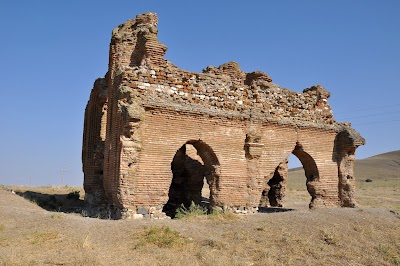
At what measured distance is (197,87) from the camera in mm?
12734

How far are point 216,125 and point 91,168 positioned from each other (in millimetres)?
6194

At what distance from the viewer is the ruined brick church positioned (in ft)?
37.1

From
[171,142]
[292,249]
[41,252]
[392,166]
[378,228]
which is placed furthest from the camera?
[392,166]

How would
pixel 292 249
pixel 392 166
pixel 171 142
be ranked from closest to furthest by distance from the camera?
pixel 292 249 → pixel 171 142 → pixel 392 166

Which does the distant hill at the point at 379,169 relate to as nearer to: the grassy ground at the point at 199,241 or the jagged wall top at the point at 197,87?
the jagged wall top at the point at 197,87

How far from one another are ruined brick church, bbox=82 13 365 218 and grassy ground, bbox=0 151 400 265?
64.1 inches

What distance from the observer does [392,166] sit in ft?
225

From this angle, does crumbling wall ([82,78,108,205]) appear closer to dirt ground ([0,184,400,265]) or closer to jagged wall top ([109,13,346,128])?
jagged wall top ([109,13,346,128])

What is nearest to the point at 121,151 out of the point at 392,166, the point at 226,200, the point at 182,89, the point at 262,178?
the point at 182,89

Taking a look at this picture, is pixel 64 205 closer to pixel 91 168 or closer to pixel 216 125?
pixel 91 168

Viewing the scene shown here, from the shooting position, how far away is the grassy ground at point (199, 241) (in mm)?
7465

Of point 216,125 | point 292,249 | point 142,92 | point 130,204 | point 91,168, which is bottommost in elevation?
point 292,249

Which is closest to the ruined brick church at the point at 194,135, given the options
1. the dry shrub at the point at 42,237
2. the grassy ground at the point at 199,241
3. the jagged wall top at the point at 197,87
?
the jagged wall top at the point at 197,87

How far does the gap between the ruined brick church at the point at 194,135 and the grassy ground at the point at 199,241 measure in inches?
64.1
